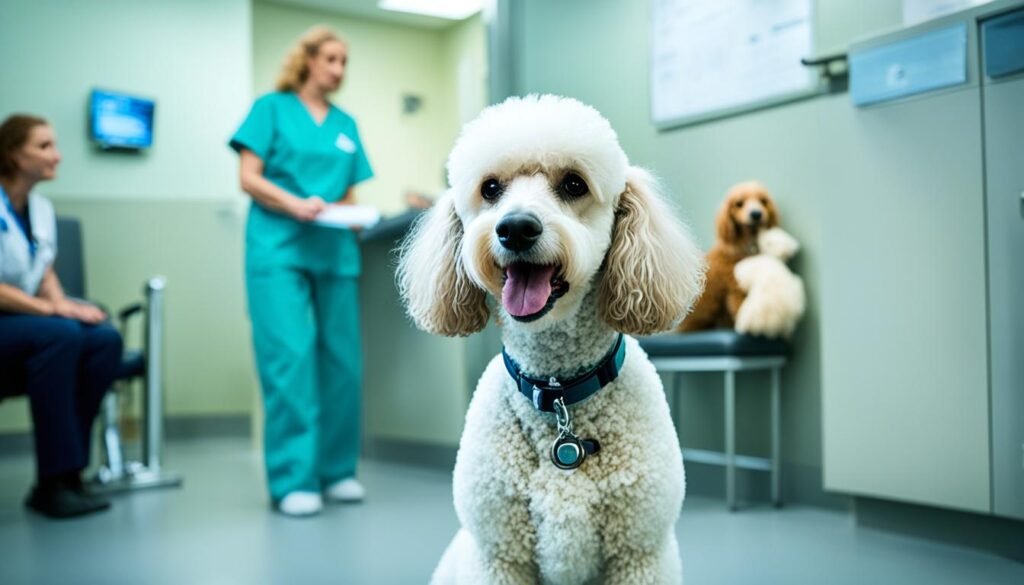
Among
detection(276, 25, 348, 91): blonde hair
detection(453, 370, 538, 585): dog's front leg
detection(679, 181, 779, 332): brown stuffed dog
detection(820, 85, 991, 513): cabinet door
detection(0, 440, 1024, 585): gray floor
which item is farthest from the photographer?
detection(276, 25, 348, 91): blonde hair

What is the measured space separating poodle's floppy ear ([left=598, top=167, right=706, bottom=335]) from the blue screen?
397 centimetres

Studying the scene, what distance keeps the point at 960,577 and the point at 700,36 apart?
1.89 m

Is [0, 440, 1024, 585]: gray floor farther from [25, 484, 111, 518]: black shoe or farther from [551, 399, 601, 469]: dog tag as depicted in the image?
[551, 399, 601, 469]: dog tag

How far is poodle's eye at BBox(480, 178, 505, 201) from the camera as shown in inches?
45.5

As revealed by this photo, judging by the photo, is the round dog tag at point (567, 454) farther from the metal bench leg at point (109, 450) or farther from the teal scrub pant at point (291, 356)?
the metal bench leg at point (109, 450)

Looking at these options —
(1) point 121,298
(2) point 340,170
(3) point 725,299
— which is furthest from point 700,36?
(1) point 121,298

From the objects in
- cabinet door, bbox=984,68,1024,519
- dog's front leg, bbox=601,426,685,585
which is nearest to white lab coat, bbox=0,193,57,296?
dog's front leg, bbox=601,426,685,585

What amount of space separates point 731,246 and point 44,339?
214 centimetres

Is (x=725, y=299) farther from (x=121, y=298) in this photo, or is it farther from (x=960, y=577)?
(x=121, y=298)

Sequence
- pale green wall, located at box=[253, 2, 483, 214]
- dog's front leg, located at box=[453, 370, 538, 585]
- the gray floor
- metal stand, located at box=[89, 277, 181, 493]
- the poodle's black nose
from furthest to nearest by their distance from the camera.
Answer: pale green wall, located at box=[253, 2, 483, 214] < metal stand, located at box=[89, 277, 181, 493] < the gray floor < dog's front leg, located at box=[453, 370, 538, 585] < the poodle's black nose

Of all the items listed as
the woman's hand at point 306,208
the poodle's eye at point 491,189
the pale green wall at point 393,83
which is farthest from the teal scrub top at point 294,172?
the pale green wall at point 393,83

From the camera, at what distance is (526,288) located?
3.58 feet

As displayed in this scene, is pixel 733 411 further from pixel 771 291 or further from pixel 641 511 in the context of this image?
pixel 641 511

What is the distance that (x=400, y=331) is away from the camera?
367 cm
